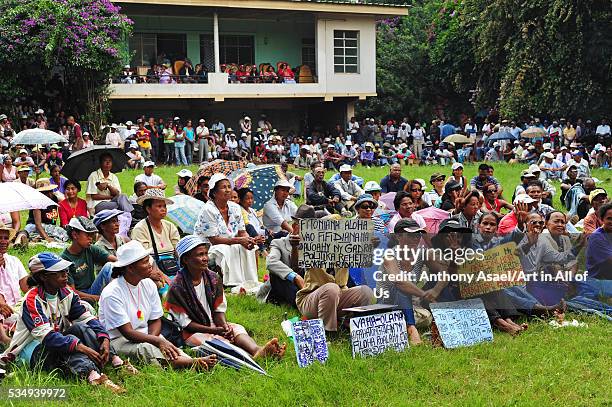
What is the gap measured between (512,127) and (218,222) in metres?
19.3

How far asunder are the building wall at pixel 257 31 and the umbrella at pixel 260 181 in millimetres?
16894

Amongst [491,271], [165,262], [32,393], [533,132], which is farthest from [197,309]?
[533,132]

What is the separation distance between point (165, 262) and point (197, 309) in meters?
1.99

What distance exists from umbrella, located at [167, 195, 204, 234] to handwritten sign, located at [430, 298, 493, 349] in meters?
4.48

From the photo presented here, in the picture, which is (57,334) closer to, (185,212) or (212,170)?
(185,212)

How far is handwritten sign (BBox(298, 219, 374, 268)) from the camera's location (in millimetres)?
6973

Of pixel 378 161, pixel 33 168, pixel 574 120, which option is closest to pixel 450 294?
pixel 33 168

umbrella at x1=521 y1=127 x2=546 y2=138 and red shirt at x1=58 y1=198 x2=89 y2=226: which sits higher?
umbrella at x1=521 y1=127 x2=546 y2=138

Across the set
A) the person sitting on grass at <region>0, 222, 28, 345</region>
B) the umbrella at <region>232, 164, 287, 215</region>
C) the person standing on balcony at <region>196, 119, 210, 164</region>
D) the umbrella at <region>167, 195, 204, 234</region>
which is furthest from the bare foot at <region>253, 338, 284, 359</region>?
the person standing on balcony at <region>196, 119, 210, 164</region>

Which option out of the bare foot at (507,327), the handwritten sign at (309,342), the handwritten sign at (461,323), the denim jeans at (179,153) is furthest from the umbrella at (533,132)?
the handwritten sign at (309,342)

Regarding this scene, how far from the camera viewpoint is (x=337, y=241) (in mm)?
6977

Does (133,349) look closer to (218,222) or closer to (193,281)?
(193,281)

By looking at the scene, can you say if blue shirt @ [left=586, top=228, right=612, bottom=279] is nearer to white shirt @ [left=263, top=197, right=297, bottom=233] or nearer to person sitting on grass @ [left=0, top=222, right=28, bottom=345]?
white shirt @ [left=263, top=197, right=297, bottom=233]

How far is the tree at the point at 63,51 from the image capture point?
22.8m
